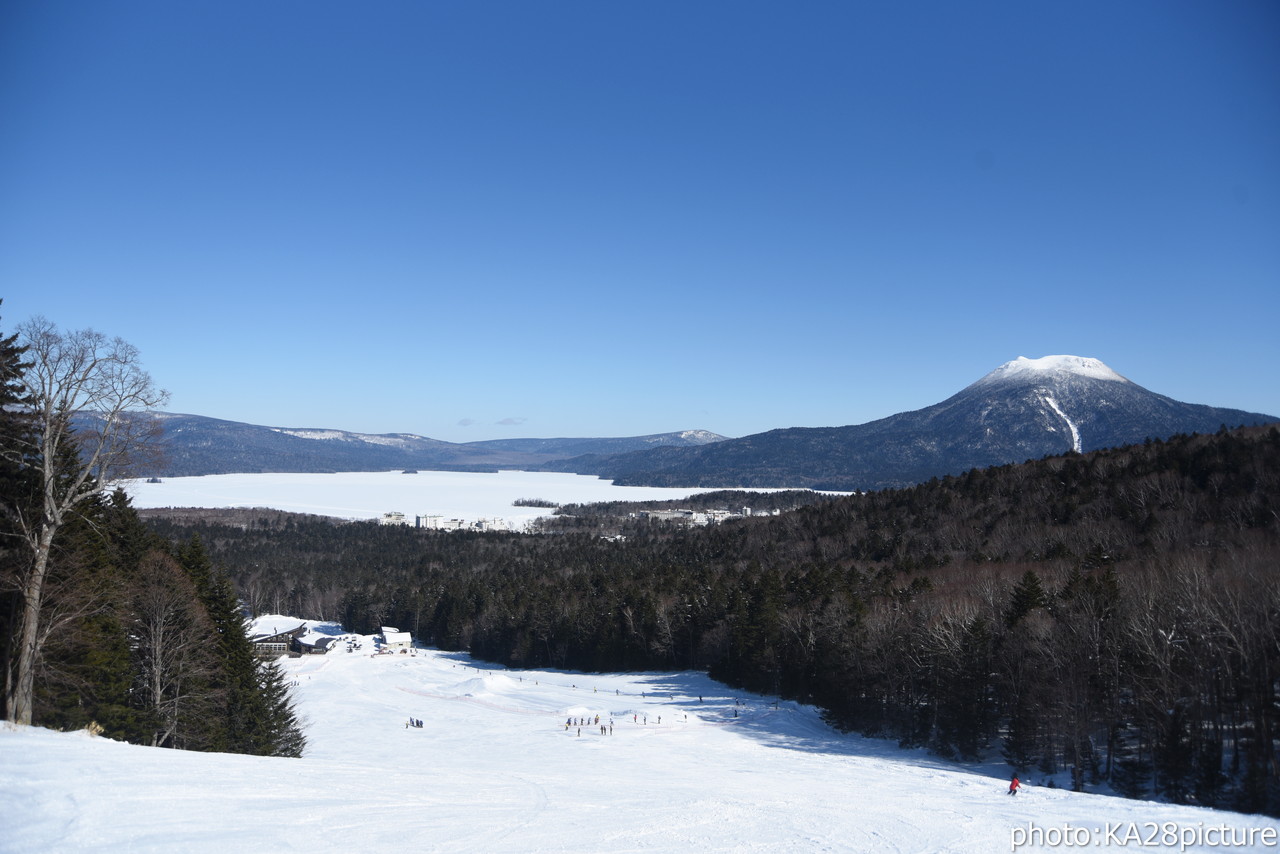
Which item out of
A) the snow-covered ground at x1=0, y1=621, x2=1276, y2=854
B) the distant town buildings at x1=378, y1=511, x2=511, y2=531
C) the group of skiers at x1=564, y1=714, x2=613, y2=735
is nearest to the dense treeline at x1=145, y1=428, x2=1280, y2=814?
the snow-covered ground at x1=0, y1=621, x2=1276, y2=854

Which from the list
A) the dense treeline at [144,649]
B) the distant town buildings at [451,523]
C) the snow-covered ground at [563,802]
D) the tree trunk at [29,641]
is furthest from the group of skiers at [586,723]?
the distant town buildings at [451,523]

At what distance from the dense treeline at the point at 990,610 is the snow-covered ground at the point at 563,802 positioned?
13.4 feet

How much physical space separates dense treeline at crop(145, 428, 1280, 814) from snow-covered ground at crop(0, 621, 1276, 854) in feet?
13.4

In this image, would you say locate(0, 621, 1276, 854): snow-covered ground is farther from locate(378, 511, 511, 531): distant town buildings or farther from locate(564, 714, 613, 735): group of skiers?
locate(378, 511, 511, 531): distant town buildings

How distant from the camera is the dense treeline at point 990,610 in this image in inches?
1054

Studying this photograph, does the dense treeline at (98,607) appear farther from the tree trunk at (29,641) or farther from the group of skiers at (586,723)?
the group of skiers at (586,723)

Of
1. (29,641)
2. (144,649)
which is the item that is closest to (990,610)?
(144,649)

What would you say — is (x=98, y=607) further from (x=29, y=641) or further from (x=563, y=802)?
(x=563, y=802)

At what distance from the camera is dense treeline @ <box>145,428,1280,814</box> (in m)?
26.8

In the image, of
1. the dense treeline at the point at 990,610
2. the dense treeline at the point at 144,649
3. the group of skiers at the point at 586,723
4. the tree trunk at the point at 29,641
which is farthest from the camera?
the group of skiers at the point at 586,723

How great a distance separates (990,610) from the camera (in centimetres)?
3756

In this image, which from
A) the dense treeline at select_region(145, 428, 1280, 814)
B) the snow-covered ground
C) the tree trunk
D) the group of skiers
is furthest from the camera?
the group of skiers

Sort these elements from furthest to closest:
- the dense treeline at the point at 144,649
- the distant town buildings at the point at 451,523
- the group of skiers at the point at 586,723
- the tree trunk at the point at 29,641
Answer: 1. the distant town buildings at the point at 451,523
2. the group of skiers at the point at 586,723
3. the dense treeline at the point at 144,649
4. the tree trunk at the point at 29,641

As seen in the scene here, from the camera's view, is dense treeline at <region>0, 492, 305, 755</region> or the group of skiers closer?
dense treeline at <region>0, 492, 305, 755</region>
